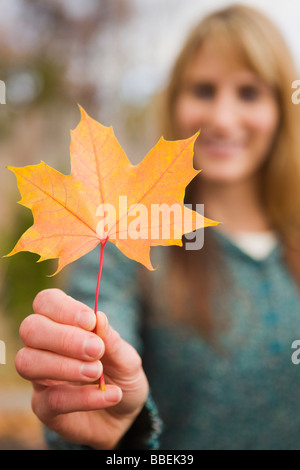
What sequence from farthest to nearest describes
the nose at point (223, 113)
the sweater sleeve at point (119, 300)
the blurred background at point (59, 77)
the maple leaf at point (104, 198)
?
the blurred background at point (59, 77) < the nose at point (223, 113) < the sweater sleeve at point (119, 300) < the maple leaf at point (104, 198)

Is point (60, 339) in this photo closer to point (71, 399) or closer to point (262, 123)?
point (71, 399)

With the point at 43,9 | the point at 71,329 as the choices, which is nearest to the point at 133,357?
the point at 71,329

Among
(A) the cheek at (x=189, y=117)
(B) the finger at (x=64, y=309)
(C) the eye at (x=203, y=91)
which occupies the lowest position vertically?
(B) the finger at (x=64, y=309)

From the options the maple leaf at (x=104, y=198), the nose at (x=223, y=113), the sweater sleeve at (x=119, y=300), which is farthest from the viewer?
the nose at (x=223, y=113)

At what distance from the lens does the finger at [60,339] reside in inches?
16.2

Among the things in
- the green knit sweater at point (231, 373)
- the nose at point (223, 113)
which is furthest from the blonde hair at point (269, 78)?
the green knit sweater at point (231, 373)

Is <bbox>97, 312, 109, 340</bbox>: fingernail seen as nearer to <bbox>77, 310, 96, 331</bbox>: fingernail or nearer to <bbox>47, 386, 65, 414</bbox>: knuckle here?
<bbox>77, 310, 96, 331</bbox>: fingernail

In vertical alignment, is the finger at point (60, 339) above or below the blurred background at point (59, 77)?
below

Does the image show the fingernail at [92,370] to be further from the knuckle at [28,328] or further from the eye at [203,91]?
the eye at [203,91]

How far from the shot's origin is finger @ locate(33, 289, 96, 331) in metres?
0.41

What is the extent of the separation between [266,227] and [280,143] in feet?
0.84

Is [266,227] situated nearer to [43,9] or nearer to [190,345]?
[190,345]

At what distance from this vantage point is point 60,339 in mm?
426

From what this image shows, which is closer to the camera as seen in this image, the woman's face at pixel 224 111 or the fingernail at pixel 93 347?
the fingernail at pixel 93 347
